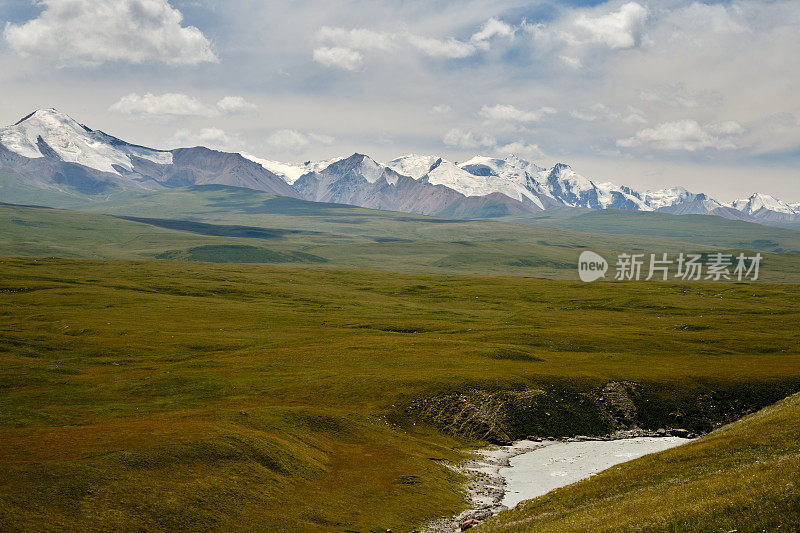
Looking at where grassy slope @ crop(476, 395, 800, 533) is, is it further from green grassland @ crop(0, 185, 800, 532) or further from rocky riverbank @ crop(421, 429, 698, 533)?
rocky riverbank @ crop(421, 429, 698, 533)

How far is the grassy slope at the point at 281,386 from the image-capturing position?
154ft

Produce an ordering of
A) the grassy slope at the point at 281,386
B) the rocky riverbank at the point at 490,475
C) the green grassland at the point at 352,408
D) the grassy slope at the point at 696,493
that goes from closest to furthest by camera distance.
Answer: the grassy slope at the point at 696,493, the green grassland at the point at 352,408, the grassy slope at the point at 281,386, the rocky riverbank at the point at 490,475

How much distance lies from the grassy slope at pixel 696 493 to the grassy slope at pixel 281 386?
14023 mm

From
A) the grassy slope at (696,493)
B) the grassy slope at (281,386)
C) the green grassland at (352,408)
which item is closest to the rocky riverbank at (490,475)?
the green grassland at (352,408)

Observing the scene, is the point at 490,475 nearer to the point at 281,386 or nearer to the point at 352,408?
the point at 352,408

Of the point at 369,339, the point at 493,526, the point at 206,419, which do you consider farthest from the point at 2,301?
the point at 493,526

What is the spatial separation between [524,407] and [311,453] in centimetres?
3732

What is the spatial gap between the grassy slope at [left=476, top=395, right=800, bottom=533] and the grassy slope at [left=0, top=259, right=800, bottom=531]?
1402 centimetres

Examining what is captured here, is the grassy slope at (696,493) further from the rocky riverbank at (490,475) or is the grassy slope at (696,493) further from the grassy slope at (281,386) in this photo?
the grassy slope at (281,386)

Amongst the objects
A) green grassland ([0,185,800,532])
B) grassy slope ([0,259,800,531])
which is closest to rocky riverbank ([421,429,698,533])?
green grassland ([0,185,800,532])

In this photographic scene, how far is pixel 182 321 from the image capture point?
151 meters

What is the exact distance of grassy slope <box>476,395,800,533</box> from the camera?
1236 inches

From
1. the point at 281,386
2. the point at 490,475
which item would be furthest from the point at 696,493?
the point at 281,386

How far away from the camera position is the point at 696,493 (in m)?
36.5
